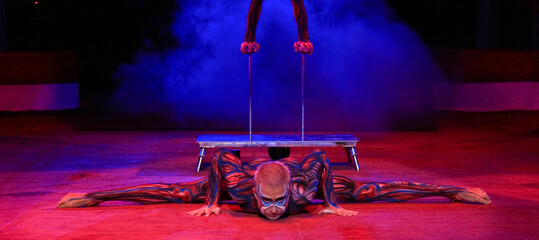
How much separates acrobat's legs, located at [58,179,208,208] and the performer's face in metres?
0.83

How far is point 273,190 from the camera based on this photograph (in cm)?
Answer: 382

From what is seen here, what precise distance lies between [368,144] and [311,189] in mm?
4032

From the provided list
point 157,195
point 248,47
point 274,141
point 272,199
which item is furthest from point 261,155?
point 272,199

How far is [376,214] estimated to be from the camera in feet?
14.8

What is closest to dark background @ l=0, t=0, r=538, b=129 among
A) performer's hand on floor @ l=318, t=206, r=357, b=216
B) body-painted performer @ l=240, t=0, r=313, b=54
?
body-painted performer @ l=240, t=0, r=313, b=54

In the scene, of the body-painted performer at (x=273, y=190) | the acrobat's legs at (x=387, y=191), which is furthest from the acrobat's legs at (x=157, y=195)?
the acrobat's legs at (x=387, y=191)

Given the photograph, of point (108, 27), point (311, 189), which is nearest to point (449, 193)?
point (311, 189)

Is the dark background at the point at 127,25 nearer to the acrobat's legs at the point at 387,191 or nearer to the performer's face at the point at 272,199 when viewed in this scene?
the acrobat's legs at the point at 387,191

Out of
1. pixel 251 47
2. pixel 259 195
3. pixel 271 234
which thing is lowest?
pixel 271 234

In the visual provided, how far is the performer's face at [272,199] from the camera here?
3831mm

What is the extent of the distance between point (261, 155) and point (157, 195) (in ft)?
8.97

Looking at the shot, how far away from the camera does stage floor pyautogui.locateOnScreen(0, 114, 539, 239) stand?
161 inches

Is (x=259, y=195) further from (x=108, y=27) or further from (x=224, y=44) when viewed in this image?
(x=108, y=27)

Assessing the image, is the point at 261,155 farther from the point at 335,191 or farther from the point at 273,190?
the point at 273,190
